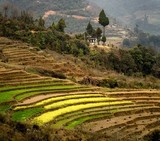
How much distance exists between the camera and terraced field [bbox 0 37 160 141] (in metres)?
34.1

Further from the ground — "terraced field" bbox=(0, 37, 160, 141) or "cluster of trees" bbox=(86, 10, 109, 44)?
"cluster of trees" bbox=(86, 10, 109, 44)

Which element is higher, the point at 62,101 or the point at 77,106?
the point at 62,101

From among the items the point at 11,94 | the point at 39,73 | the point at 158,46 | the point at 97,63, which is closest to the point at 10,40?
the point at 97,63

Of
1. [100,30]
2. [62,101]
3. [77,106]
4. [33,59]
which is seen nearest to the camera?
[77,106]

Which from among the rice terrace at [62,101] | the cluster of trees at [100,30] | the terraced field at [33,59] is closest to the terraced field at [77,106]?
the rice terrace at [62,101]

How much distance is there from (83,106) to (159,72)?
47.8 m

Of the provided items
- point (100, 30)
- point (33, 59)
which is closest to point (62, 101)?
point (33, 59)

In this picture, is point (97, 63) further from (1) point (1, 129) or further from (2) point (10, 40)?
(1) point (1, 129)

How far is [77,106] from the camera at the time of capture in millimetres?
39344

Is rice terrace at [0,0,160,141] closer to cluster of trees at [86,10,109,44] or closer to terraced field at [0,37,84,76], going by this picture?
terraced field at [0,37,84,76]

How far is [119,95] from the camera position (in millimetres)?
47000

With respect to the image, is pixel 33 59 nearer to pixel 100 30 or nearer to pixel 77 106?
pixel 77 106

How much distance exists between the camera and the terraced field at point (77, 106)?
3409cm

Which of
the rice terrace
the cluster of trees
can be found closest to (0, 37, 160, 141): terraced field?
the rice terrace
